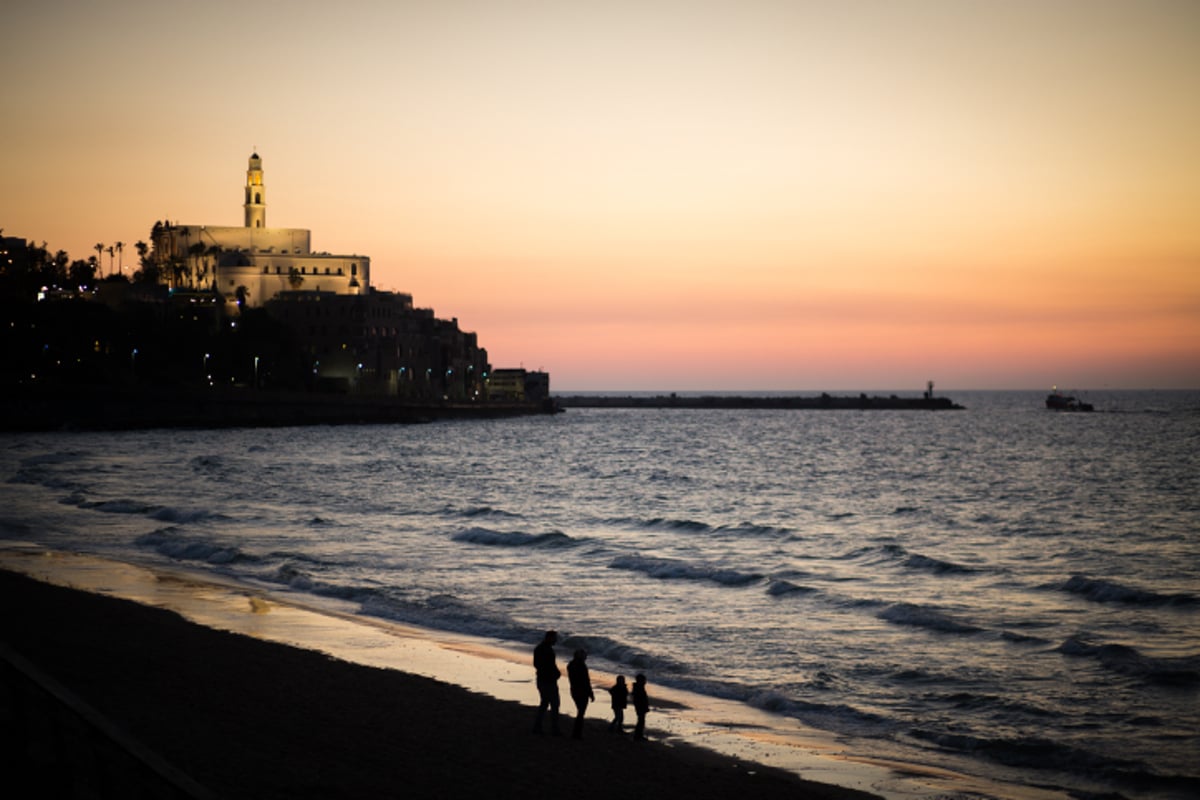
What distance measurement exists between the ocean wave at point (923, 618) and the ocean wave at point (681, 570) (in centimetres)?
685

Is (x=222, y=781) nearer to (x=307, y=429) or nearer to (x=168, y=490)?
(x=168, y=490)

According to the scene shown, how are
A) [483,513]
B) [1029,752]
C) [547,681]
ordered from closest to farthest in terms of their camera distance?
[547,681]
[1029,752]
[483,513]

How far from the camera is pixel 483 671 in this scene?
24.2 m

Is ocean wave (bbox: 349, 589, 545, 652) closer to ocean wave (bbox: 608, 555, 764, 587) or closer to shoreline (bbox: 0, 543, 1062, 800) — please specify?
shoreline (bbox: 0, 543, 1062, 800)

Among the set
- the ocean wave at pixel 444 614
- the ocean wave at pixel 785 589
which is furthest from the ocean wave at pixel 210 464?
the ocean wave at pixel 785 589

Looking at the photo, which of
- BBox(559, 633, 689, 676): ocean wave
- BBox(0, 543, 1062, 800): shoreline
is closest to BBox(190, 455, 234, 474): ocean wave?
BBox(0, 543, 1062, 800): shoreline

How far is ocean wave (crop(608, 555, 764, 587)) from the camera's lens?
3938cm

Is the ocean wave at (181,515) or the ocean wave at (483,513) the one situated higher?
the ocean wave at (181,515)

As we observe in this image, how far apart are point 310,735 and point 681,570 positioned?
2497 cm

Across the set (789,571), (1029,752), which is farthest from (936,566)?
(1029,752)

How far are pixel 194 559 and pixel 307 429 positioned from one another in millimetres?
134297

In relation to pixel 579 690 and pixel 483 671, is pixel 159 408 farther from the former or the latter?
pixel 579 690

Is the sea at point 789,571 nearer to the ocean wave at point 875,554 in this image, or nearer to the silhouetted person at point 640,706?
the ocean wave at point 875,554

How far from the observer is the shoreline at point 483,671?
58.4ft
